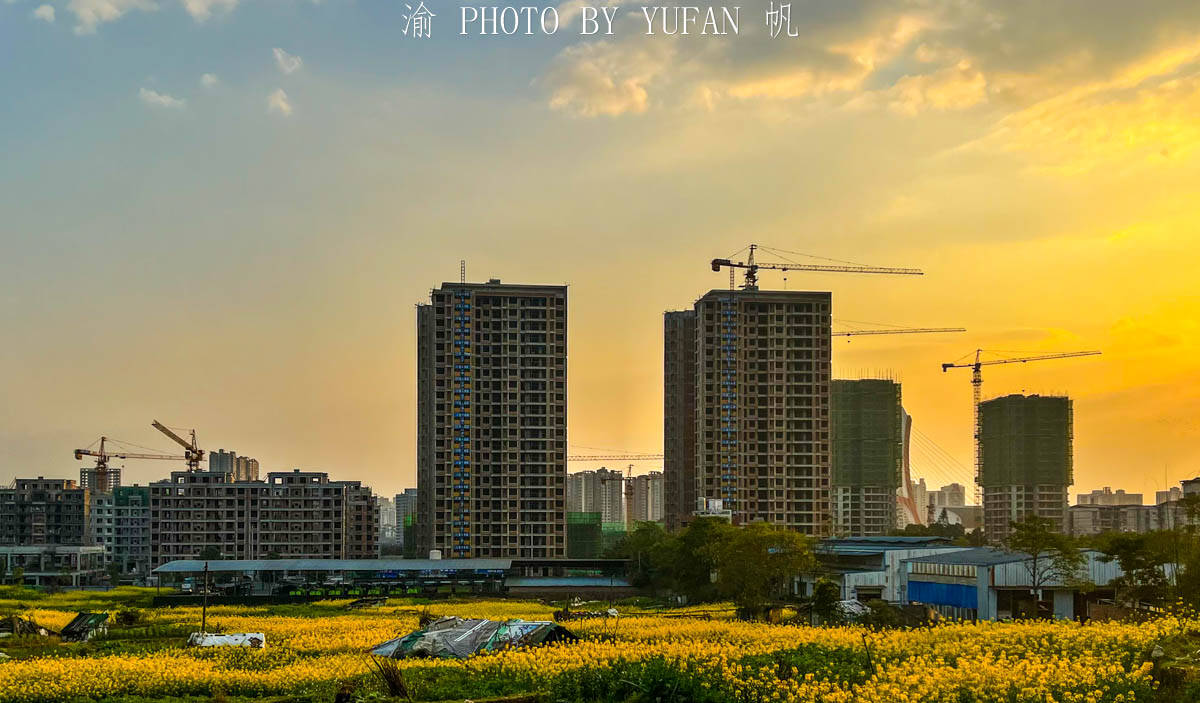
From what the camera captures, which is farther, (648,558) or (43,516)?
(43,516)

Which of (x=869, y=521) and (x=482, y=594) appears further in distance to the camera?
(x=869, y=521)

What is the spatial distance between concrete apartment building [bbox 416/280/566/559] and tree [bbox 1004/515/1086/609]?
78.8m

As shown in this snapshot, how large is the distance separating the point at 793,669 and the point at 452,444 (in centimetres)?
10724

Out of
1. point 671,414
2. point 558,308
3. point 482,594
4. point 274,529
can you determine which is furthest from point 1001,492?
point 482,594

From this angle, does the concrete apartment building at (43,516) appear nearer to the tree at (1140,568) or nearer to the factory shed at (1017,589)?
the factory shed at (1017,589)

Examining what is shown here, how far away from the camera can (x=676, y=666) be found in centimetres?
2669

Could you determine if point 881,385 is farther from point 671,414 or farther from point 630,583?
point 630,583

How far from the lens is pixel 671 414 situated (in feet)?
500

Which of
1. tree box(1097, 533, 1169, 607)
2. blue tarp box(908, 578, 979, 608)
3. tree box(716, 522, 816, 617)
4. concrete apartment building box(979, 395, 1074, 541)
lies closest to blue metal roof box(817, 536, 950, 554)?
tree box(716, 522, 816, 617)

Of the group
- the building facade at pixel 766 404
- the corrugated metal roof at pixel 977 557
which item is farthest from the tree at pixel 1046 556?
the building facade at pixel 766 404

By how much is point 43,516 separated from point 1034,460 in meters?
152

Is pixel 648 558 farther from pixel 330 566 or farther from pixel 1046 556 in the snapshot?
pixel 1046 556

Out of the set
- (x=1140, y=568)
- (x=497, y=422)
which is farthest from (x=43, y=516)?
(x=1140, y=568)

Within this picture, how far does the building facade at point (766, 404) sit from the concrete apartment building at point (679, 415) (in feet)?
24.2
